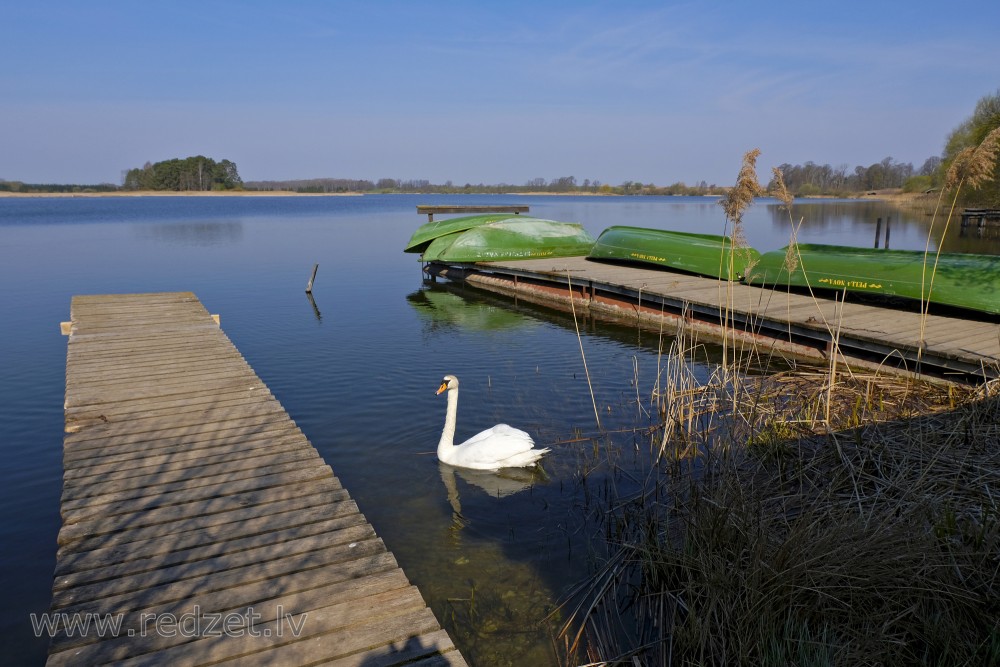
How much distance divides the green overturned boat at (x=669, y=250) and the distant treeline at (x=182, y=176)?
14793 cm

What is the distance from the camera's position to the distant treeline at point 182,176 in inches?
5689

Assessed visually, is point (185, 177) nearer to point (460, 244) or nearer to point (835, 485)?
point (460, 244)

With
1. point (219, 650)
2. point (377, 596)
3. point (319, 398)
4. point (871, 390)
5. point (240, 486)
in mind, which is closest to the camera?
point (219, 650)

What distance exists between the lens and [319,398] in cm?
1013

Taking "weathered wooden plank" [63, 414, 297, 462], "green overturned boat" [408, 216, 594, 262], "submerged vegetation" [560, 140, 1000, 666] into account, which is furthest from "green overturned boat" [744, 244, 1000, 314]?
"green overturned boat" [408, 216, 594, 262]

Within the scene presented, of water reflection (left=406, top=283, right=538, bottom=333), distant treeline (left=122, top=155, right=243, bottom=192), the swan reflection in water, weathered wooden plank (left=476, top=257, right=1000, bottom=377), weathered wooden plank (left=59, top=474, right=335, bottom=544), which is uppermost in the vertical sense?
distant treeline (left=122, top=155, right=243, bottom=192)

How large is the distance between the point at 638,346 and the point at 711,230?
3348 centimetres

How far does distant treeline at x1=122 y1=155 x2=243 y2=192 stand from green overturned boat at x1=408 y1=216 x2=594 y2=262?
14291 centimetres

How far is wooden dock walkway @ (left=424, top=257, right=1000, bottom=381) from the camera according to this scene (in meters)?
9.59

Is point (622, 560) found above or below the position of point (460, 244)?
below

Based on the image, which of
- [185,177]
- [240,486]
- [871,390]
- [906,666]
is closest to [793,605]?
[906,666]

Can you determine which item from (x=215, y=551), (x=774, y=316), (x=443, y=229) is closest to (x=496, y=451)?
(x=215, y=551)

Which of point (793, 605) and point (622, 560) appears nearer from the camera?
point (793, 605)

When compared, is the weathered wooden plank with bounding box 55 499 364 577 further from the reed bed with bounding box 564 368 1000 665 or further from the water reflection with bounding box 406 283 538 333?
the water reflection with bounding box 406 283 538 333
